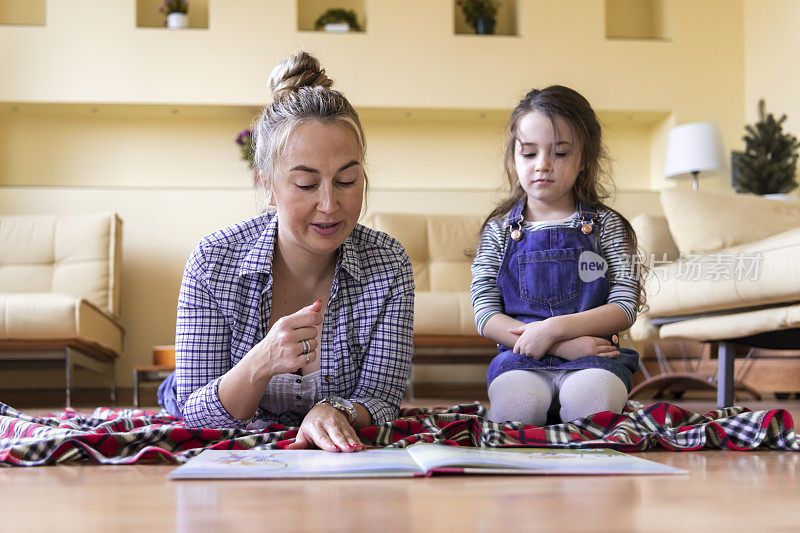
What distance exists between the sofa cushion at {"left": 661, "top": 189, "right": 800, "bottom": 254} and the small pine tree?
66.7 inches

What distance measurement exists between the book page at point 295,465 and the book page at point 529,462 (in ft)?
0.11

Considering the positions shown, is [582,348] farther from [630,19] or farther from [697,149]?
[630,19]

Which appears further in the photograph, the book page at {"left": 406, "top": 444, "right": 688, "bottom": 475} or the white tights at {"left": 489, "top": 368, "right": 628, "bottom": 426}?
the white tights at {"left": 489, "top": 368, "right": 628, "bottom": 426}

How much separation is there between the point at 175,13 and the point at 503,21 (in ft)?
7.51

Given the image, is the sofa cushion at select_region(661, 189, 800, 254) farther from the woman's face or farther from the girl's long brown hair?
the woman's face

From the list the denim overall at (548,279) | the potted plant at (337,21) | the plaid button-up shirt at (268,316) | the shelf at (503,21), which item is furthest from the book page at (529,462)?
the shelf at (503,21)

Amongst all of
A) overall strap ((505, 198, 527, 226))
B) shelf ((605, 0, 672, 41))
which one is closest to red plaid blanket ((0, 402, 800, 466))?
overall strap ((505, 198, 527, 226))

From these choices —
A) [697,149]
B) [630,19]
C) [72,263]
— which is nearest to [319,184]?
[72,263]

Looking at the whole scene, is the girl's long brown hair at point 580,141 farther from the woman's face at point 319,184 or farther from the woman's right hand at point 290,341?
the woman's right hand at point 290,341

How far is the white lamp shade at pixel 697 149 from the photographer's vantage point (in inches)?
201

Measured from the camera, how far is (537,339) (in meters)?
1.74

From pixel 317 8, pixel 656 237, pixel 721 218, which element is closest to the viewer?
pixel 721 218

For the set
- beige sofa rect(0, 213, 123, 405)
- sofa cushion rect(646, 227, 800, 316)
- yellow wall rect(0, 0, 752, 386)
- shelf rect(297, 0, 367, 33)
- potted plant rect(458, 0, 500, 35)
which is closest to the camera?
sofa cushion rect(646, 227, 800, 316)

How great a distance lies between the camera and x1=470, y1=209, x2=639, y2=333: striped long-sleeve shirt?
1.86 metres
